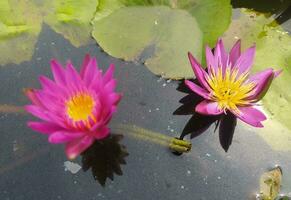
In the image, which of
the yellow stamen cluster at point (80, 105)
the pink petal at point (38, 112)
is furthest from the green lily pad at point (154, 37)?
the pink petal at point (38, 112)

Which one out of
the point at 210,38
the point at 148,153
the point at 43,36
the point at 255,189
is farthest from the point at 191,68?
the point at 43,36

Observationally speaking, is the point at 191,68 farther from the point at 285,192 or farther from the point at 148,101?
the point at 285,192

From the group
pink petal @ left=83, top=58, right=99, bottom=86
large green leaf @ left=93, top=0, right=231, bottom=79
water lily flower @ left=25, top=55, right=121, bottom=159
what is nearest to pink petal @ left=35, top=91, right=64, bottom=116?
water lily flower @ left=25, top=55, right=121, bottom=159

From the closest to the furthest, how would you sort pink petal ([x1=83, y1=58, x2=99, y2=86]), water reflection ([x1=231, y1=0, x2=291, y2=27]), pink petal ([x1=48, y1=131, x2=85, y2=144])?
pink petal ([x1=48, y1=131, x2=85, y2=144]), pink petal ([x1=83, y1=58, x2=99, y2=86]), water reflection ([x1=231, y1=0, x2=291, y2=27])

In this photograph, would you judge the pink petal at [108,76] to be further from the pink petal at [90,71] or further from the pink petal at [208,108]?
the pink petal at [208,108]

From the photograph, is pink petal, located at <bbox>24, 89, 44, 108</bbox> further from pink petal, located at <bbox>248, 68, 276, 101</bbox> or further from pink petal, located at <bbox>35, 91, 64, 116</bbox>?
pink petal, located at <bbox>248, 68, 276, 101</bbox>

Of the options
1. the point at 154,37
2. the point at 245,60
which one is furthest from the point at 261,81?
the point at 154,37

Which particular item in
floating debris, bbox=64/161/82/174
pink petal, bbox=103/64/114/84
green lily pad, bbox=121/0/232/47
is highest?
green lily pad, bbox=121/0/232/47
